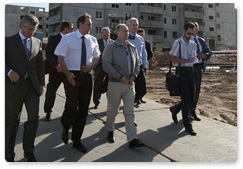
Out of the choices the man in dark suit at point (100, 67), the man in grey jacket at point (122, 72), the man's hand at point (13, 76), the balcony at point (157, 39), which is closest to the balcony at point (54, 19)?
the balcony at point (157, 39)

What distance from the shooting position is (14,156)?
3.26 metres

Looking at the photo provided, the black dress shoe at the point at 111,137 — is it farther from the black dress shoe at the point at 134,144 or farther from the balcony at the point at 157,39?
the balcony at the point at 157,39

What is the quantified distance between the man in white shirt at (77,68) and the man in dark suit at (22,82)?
1.37ft

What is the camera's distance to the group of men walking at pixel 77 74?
10.4 feet

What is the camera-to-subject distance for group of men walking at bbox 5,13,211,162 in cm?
318

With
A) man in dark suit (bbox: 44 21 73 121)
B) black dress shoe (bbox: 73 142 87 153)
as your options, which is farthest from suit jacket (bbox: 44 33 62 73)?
black dress shoe (bbox: 73 142 87 153)

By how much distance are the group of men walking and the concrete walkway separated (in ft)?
0.59

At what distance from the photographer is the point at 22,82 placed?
3207 mm

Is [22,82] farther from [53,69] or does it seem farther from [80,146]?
[53,69]

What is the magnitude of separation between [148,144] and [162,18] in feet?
145

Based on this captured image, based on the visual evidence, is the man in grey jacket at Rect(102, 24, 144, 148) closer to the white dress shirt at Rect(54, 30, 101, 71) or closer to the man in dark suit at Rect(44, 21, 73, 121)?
the white dress shirt at Rect(54, 30, 101, 71)
